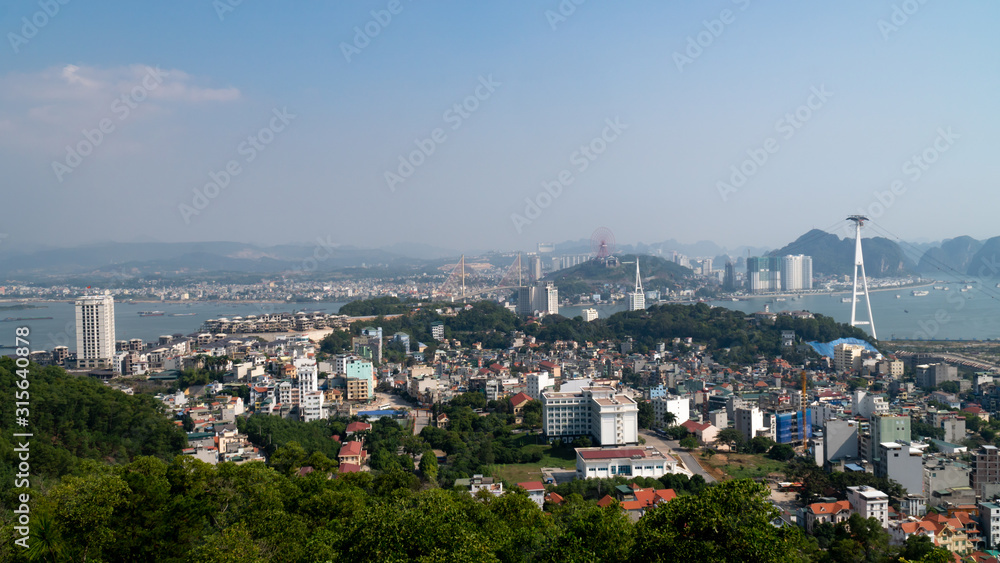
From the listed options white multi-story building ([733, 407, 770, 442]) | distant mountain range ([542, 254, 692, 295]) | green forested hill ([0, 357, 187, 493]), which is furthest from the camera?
distant mountain range ([542, 254, 692, 295])

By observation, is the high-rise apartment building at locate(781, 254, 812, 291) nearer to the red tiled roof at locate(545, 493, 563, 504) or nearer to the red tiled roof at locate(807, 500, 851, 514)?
the red tiled roof at locate(807, 500, 851, 514)

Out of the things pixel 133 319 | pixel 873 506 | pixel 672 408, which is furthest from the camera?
pixel 133 319

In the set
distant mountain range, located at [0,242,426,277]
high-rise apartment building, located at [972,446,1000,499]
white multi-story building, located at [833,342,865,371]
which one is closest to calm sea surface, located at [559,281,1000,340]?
white multi-story building, located at [833,342,865,371]

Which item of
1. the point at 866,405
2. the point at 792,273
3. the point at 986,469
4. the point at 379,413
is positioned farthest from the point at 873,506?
the point at 792,273

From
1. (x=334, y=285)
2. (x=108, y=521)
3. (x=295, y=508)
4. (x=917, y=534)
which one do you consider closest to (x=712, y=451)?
(x=917, y=534)

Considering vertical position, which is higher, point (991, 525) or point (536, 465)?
point (991, 525)

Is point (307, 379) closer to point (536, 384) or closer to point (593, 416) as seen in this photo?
point (536, 384)

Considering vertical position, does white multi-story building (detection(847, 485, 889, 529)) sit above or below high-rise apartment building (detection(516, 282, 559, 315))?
below
